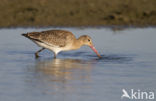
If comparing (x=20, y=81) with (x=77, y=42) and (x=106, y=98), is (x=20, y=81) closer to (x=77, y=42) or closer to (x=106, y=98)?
(x=106, y=98)

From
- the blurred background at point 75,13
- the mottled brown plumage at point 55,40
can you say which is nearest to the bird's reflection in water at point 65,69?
the mottled brown plumage at point 55,40

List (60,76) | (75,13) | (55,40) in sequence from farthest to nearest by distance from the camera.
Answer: (75,13) → (55,40) → (60,76)

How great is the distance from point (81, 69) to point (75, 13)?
8.01 metres

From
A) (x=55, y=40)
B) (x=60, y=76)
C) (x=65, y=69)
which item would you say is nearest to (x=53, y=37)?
(x=55, y=40)

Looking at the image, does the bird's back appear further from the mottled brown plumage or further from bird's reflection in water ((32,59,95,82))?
bird's reflection in water ((32,59,95,82))

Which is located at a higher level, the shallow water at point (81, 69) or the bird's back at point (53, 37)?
the bird's back at point (53, 37)

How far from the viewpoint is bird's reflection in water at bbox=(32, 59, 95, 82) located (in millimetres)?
10555

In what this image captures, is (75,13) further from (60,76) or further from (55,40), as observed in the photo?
(60,76)

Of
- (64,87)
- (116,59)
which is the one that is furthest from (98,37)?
(64,87)

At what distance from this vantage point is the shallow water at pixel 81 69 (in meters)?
9.09

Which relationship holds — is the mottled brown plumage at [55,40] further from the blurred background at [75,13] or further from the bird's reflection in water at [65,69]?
the blurred background at [75,13]

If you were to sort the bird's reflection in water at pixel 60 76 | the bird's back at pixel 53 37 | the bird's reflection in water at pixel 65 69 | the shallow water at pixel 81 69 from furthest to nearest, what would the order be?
the bird's back at pixel 53 37 < the bird's reflection in water at pixel 65 69 < the bird's reflection in water at pixel 60 76 < the shallow water at pixel 81 69

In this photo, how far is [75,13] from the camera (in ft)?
63.7

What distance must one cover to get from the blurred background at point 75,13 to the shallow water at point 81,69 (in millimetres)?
1682
